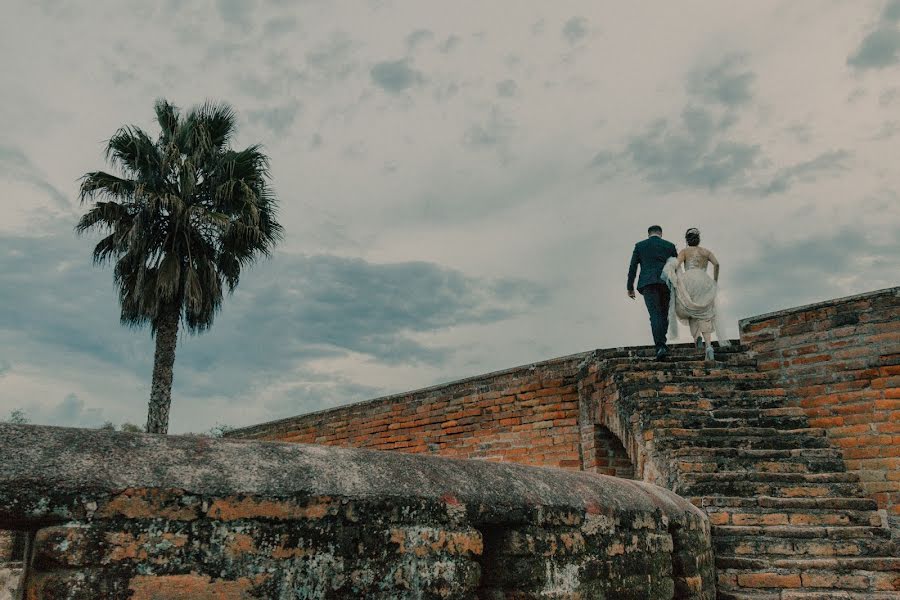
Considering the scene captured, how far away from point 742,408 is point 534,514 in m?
4.58

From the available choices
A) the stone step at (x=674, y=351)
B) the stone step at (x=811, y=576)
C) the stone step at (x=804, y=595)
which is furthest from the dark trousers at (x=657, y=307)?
A: the stone step at (x=804, y=595)

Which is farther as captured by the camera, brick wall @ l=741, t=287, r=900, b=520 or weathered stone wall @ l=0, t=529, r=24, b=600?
brick wall @ l=741, t=287, r=900, b=520

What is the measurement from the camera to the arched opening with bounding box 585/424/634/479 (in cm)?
789

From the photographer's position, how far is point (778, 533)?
16.1 ft

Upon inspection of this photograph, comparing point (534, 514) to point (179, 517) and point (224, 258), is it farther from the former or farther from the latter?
point (224, 258)

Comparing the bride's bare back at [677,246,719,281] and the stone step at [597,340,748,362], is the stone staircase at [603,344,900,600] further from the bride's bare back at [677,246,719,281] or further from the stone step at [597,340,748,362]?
the bride's bare back at [677,246,719,281]

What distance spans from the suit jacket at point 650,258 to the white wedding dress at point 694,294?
0.30ft

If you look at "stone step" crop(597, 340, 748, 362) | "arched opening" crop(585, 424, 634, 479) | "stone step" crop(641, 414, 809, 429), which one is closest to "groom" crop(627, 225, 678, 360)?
"stone step" crop(597, 340, 748, 362)

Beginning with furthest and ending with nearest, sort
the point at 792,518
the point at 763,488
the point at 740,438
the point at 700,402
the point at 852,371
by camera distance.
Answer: the point at 852,371 < the point at 700,402 < the point at 740,438 < the point at 763,488 < the point at 792,518

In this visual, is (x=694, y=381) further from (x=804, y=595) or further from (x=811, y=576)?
(x=804, y=595)

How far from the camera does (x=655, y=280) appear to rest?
7648mm

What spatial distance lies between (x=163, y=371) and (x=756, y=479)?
9.52 meters

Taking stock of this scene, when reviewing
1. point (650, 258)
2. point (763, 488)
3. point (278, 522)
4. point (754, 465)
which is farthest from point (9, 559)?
point (650, 258)

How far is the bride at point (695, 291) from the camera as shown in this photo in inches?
297
